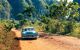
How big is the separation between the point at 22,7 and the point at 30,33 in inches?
4611

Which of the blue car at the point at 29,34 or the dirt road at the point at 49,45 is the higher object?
the blue car at the point at 29,34

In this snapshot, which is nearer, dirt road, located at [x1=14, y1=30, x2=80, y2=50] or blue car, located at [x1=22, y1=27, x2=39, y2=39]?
dirt road, located at [x1=14, y1=30, x2=80, y2=50]

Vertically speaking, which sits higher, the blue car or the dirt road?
the blue car

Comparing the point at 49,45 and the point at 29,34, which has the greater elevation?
the point at 29,34

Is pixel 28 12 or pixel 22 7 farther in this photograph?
pixel 22 7

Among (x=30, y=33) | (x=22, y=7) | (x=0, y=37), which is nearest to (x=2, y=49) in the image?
(x=0, y=37)

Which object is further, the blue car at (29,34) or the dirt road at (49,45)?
the blue car at (29,34)

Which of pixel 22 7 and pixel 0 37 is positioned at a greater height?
pixel 22 7

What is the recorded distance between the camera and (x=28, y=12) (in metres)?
88.8

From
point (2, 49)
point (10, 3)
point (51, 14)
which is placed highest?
point (10, 3)

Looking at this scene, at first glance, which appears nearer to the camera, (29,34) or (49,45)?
(49,45)

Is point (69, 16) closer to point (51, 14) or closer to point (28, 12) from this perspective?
point (51, 14)

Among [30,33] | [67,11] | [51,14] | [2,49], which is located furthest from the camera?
[51,14]

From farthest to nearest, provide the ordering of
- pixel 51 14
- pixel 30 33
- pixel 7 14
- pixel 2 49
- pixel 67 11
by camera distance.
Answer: pixel 7 14 < pixel 51 14 < pixel 67 11 < pixel 30 33 < pixel 2 49
